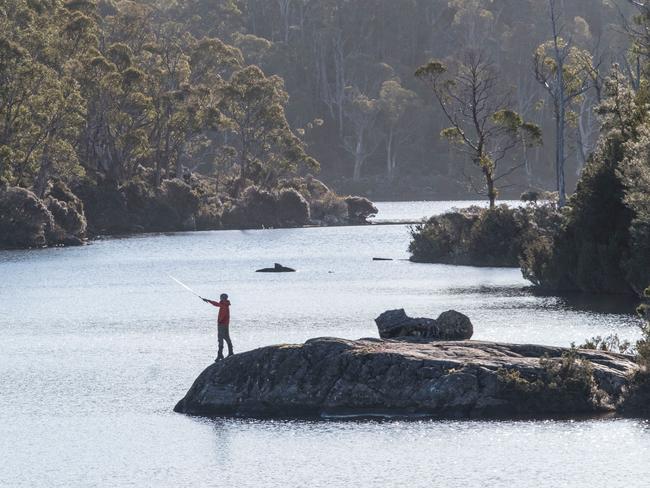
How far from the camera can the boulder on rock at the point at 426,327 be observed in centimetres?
3284

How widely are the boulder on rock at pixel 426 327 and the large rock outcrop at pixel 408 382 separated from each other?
235 centimetres

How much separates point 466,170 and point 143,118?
66.8 m

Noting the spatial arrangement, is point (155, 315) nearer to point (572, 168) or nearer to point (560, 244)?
point (560, 244)

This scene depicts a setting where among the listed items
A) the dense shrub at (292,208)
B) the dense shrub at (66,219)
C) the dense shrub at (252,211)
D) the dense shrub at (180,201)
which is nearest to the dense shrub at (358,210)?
the dense shrub at (292,208)

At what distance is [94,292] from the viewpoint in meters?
64.9

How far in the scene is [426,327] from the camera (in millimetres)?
32844

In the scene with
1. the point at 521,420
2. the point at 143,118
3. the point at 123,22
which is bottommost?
the point at 521,420

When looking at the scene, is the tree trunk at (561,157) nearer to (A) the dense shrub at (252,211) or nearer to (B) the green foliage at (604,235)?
(B) the green foliage at (604,235)

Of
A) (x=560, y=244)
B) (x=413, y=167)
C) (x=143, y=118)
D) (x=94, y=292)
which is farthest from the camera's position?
(x=413, y=167)

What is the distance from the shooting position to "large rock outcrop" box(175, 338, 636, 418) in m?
28.7

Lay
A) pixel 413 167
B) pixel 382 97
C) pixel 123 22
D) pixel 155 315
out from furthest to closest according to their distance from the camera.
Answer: pixel 413 167 < pixel 382 97 < pixel 123 22 < pixel 155 315

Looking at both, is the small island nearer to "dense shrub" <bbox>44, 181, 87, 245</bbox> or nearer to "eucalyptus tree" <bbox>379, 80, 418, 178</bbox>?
"dense shrub" <bbox>44, 181, 87, 245</bbox>

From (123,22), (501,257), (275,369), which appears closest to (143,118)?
(123,22)

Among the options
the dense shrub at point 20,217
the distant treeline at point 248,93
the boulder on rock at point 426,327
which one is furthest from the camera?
the distant treeline at point 248,93
